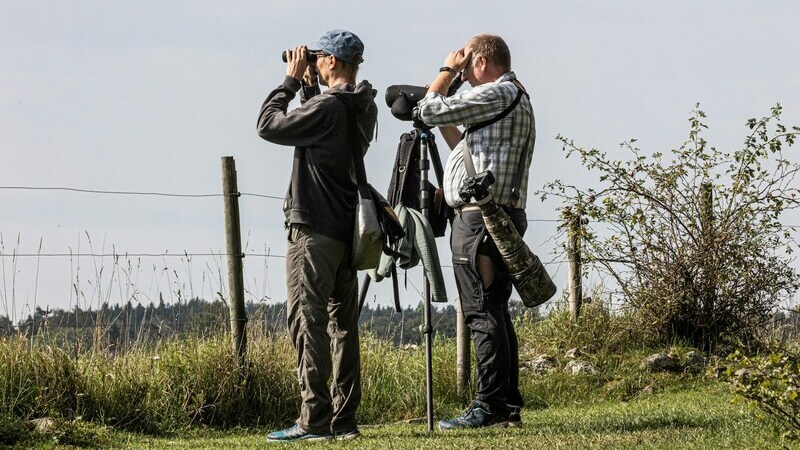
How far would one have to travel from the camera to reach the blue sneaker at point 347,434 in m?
6.85

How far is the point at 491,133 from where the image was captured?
22.5 ft

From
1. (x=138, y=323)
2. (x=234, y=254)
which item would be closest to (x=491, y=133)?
(x=234, y=254)

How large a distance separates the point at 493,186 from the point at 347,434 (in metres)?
1.63

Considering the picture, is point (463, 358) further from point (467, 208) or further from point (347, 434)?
point (467, 208)

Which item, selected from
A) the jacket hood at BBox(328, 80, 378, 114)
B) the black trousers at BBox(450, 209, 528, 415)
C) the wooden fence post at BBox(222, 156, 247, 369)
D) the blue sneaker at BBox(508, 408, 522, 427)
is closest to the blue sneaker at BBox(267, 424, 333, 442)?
the black trousers at BBox(450, 209, 528, 415)

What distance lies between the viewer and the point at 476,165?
6859 mm

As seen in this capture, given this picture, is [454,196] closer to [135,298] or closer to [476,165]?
[476,165]

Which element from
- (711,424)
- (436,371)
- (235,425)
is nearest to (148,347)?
(235,425)

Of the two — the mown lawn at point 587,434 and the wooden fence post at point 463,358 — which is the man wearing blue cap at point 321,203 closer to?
the mown lawn at point 587,434

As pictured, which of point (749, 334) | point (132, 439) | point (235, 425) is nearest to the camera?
point (132, 439)

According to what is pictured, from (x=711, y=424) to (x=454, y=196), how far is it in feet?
6.62

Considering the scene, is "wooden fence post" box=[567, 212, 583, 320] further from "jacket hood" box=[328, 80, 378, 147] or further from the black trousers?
"jacket hood" box=[328, 80, 378, 147]

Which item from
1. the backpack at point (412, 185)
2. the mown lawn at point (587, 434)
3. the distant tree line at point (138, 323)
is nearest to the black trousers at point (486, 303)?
the mown lawn at point (587, 434)

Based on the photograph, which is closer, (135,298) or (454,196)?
(454,196)
